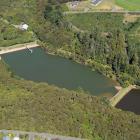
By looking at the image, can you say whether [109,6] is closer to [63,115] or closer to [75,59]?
[75,59]

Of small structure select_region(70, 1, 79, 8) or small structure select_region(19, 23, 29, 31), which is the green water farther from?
small structure select_region(70, 1, 79, 8)

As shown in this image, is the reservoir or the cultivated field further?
the cultivated field

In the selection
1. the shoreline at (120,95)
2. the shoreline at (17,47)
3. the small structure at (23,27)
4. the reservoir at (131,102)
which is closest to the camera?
the reservoir at (131,102)

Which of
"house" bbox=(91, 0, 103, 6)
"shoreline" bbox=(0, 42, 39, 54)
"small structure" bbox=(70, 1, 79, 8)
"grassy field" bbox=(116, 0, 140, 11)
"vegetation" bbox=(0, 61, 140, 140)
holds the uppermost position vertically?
"vegetation" bbox=(0, 61, 140, 140)

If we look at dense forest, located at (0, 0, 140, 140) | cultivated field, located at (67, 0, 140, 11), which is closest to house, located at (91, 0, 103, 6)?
cultivated field, located at (67, 0, 140, 11)

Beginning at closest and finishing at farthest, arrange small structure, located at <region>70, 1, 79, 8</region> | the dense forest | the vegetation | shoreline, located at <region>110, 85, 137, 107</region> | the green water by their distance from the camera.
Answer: the vegetation
the dense forest
shoreline, located at <region>110, 85, 137, 107</region>
the green water
small structure, located at <region>70, 1, 79, 8</region>

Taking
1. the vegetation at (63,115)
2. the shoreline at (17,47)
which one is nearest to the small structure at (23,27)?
the shoreline at (17,47)

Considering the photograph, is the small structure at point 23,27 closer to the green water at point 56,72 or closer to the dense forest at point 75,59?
the dense forest at point 75,59
